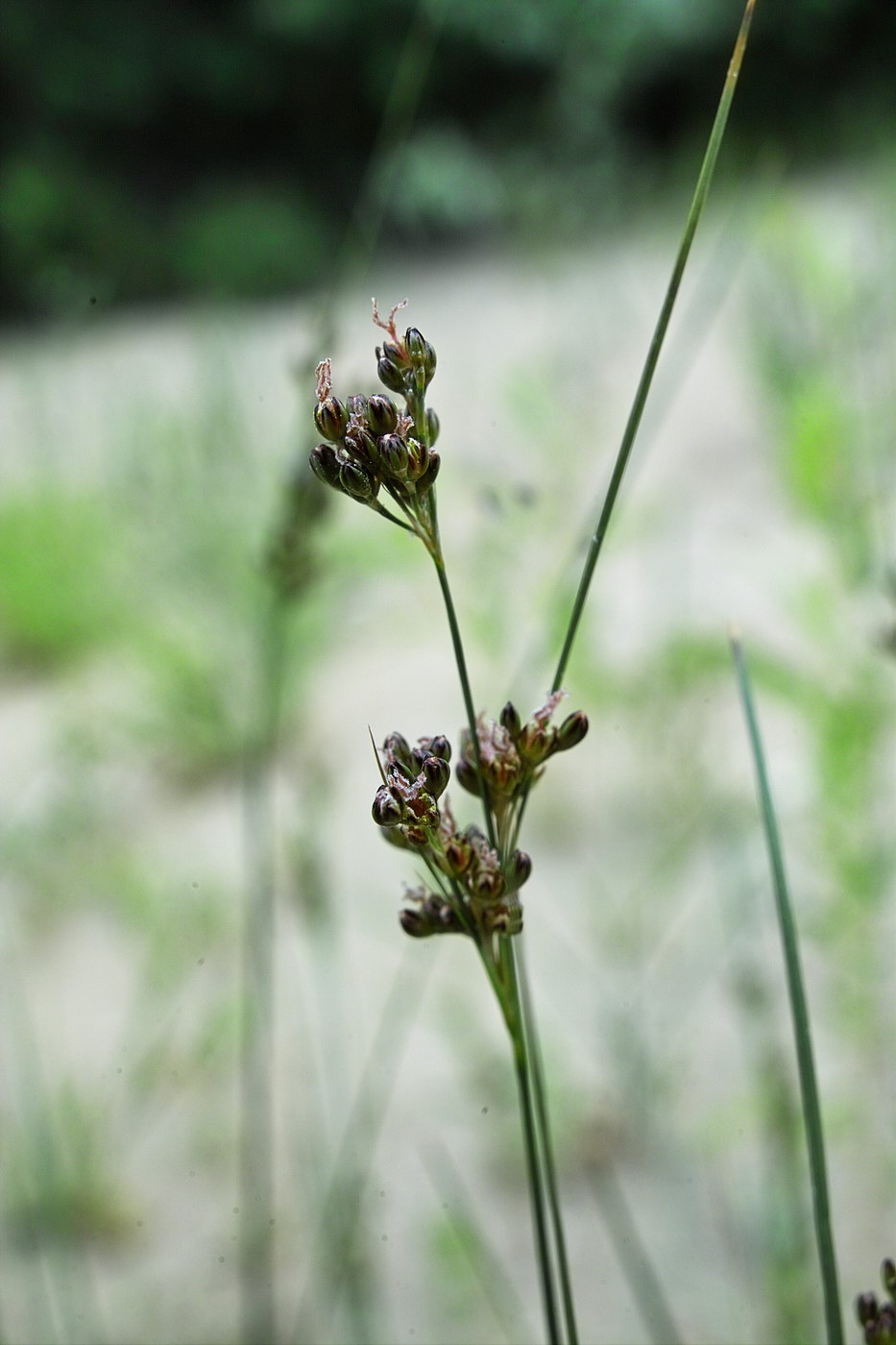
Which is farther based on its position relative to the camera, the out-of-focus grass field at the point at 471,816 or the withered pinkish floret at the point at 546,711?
the out-of-focus grass field at the point at 471,816

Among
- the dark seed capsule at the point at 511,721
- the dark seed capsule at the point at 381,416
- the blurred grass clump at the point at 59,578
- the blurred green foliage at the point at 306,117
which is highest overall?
the blurred green foliage at the point at 306,117

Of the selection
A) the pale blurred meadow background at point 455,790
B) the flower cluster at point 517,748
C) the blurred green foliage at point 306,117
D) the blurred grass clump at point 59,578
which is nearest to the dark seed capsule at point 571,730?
the flower cluster at point 517,748

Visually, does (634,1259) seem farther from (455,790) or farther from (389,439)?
(455,790)

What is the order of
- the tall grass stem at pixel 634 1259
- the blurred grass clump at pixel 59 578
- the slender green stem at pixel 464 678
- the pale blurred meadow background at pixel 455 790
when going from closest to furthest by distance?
the slender green stem at pixel 464 678 < the tall grass stem at pixel 634 1259 < the pale blurred meadow background at pixel 455 790 < the blurred grass clump at pixel 59 578

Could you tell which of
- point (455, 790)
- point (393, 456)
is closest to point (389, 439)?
point (393, 456)

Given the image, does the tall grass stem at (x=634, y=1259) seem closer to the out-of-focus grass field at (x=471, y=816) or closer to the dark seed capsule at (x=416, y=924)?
the out-of-focus grass field at (x=471, y=816)
